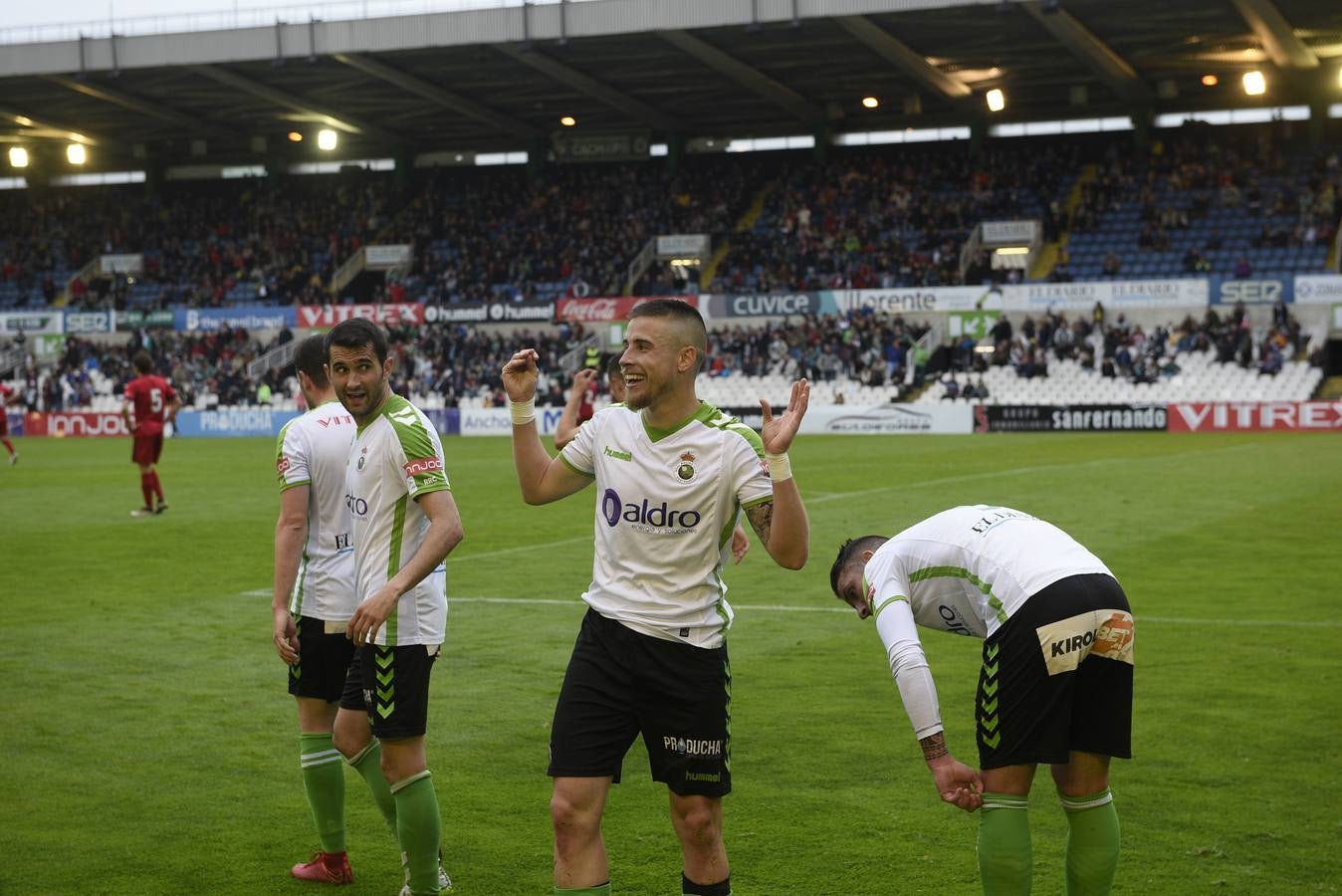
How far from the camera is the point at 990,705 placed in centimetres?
488

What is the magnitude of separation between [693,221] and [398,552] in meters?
53.1

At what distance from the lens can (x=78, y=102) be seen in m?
56.6

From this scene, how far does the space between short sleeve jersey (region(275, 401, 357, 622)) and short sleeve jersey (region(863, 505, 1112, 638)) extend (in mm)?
2246

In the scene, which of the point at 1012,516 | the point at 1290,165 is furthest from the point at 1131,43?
the point at 1012,516

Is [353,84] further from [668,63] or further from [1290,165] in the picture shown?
[1290,165]

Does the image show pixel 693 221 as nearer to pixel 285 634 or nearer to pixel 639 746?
pixel 639 746

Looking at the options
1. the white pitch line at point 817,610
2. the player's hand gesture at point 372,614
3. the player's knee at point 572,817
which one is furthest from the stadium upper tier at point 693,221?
the player's knee at point 572,817

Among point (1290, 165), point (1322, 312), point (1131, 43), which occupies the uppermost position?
point (1131, 43)

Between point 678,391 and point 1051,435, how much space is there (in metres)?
36.2

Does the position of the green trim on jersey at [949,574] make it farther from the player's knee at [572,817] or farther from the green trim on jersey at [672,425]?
the player's knee at [572,817]

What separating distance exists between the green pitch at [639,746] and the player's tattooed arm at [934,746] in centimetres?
158

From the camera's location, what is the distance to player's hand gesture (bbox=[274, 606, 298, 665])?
5891 millimetres

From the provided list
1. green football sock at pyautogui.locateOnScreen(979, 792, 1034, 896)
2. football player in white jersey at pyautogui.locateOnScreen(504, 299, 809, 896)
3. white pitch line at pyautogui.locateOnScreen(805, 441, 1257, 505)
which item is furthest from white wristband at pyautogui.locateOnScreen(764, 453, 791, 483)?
white pitch line at pyautogui.locateOnScreen(805, 441, 1257, 505)

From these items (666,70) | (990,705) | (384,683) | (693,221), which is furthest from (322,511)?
(693,221)
